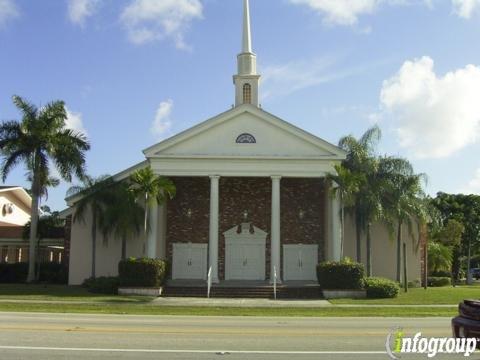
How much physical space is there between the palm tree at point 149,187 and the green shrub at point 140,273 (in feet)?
7.32

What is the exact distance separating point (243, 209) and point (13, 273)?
14.8 m

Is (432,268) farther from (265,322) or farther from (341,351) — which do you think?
(341,351)

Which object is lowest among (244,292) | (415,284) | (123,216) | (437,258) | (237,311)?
(237,311)

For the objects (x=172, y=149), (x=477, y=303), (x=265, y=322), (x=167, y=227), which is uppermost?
→ (x=172, y=149)

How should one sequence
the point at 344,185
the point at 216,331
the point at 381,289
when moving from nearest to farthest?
the point at 216,331 → the point at 381,289 → the point at 344,185

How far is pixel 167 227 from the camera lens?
35656 mm

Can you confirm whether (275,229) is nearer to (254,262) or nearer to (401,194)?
(254,262)

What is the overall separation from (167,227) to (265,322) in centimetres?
2053

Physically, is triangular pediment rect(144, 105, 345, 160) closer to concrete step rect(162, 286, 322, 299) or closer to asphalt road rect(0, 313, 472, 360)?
concrete step rect(162, 286, 322, 299)

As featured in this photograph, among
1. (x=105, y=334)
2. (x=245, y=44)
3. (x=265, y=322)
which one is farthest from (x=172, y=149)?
(x=105, y=334)

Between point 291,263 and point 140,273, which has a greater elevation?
point 291,263

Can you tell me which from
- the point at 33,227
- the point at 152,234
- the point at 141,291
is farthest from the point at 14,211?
the point at 141,291

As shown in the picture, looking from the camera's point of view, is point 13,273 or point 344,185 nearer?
point 344,185

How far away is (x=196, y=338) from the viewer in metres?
11.8
